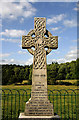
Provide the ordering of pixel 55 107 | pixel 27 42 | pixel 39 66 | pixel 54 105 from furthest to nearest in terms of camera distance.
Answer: pixel 54 105, pixel 55 107, pixel 27 42, pixel 39 66

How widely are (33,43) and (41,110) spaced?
95.5 inches

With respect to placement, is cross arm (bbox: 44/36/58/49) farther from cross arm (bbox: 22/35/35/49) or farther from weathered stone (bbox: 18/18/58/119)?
cross arm (bbox: 22/35/35/49)

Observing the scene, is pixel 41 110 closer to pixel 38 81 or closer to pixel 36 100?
pixel 36 100

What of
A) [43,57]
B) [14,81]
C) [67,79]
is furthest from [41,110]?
[67,79]

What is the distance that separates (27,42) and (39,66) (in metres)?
1.04

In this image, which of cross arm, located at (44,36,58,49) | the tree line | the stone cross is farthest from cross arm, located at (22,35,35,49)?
the tree line

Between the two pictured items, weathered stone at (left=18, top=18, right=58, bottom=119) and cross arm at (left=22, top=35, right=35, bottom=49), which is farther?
cross arm at (left=22, top=35, right=35, bottom=49)

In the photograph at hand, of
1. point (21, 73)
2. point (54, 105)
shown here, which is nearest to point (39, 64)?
point (54, 105)

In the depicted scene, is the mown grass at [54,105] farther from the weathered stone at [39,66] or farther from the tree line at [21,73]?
the tree line at [21,73]

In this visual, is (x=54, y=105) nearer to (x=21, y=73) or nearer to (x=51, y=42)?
(x=51, y=42)

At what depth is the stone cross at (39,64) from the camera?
4.53 metres

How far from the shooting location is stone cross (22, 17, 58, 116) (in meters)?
4.53

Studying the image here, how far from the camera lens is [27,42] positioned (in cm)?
507

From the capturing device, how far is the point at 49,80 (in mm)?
23125
